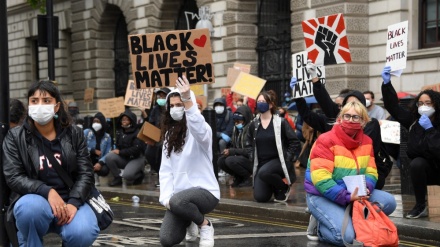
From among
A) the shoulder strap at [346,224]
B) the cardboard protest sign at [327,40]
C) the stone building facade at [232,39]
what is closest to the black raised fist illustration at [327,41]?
the cardboard protest sign at [327,40]

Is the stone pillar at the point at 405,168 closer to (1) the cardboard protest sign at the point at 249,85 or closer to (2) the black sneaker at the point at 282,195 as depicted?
(2) the black sneaker at the point at 282,195

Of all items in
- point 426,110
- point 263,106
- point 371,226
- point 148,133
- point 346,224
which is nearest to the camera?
point 371,226

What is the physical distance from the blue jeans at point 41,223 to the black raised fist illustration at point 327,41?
5.98 m

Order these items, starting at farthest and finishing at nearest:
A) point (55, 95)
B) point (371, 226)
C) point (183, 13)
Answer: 1. point (183, 13)
2. point (371, 226)
3. point (55, 95)

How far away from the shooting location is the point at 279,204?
1209 cm

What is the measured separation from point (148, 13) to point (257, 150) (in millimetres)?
18057

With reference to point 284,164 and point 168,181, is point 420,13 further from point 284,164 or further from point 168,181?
point 168,181

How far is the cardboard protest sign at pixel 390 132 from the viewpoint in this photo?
42.7 feet

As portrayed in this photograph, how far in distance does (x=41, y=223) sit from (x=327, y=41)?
6.35m

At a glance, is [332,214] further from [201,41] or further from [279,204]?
[279,204]

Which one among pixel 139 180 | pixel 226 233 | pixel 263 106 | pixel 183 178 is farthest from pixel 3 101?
pixel 139 180

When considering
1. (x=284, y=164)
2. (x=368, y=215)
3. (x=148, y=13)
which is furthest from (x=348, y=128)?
(x=148, y=13)

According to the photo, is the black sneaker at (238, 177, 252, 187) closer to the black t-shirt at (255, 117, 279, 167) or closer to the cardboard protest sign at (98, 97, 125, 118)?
the black t-shirt at (255, 117, 279, 167)

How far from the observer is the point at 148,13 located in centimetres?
2966
